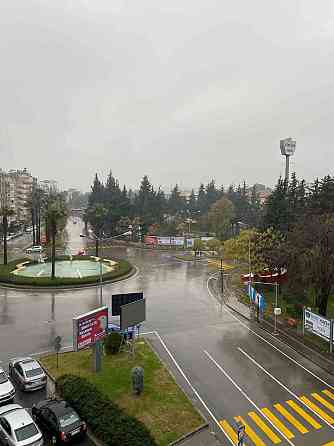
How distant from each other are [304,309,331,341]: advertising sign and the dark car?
712 inches

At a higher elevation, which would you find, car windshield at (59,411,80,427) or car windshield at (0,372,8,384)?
car windshield at (0,372,8,384)

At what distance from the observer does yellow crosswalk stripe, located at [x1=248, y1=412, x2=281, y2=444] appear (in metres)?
16.0

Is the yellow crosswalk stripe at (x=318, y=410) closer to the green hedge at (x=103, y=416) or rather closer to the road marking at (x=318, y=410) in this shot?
the road marking at (x=318, y=410)

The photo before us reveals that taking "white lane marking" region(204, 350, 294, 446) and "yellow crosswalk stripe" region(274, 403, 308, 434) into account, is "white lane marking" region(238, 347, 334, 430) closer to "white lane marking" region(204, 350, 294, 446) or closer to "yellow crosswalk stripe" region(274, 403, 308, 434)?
"yellow crosswalk stripe" region(274, 403, 308, 434)

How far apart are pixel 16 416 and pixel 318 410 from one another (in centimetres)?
1512

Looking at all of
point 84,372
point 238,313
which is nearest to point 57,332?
point 84,372

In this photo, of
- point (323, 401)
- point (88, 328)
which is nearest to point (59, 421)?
point (88, 328)

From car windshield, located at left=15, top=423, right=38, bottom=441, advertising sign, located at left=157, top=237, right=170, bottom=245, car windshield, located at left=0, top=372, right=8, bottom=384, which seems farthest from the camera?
advertising sign, located at left=157, top=237, right=170, bottom=245

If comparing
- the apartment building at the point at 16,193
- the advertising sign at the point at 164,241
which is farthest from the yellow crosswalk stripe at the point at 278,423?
the apartment building at the point at 16,193

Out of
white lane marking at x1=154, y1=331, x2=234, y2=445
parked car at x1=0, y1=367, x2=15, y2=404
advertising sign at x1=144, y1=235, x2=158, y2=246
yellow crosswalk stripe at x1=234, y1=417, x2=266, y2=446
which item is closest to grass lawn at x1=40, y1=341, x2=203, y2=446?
white lane marking at x1=154, y1=331, x2=234, y2=445

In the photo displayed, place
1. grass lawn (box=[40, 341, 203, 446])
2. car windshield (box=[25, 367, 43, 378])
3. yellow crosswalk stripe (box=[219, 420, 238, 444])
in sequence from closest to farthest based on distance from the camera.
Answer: yellow crosswalk stripe (box=[219, 420, 238, 444]), grass lawn (box=[40, 341, 203, 446]), car windshield (box=[25, 367, 43, 378])

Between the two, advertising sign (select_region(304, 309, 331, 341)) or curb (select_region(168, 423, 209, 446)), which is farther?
advertising sign (select_region(304, 309, 331, 341))

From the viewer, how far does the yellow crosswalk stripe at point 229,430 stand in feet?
52.4

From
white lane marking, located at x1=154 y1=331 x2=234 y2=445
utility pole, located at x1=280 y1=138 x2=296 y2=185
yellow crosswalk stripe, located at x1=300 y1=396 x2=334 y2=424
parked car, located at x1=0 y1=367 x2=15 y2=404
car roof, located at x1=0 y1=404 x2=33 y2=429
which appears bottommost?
yellow crosswalk stripe, located at x1=300 y1=396 x2=334 y2=424
